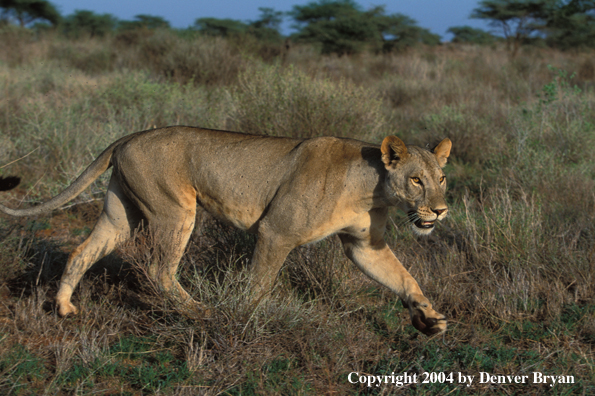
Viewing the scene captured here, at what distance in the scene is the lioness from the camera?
3.54 metres

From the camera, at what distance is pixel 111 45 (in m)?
20.3

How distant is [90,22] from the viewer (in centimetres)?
3566

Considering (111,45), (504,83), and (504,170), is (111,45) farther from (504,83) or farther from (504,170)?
(504,170)

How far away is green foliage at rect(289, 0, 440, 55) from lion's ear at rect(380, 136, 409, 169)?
21649 mm

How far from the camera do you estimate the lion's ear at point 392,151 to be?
3.47 metres

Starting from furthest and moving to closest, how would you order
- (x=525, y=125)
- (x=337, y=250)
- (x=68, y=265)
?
(x=525, y=125) < (x=337, y=250) < (x=68, y=265)

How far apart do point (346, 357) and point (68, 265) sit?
214 cm

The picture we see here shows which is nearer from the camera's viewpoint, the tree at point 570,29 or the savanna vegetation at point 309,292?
the savanna vegetation at point 309,292

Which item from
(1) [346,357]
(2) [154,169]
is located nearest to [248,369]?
(1) [346,357]

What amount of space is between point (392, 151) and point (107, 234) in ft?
7.25

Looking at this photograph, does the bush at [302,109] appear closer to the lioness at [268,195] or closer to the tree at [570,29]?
the lioness at [268,195]

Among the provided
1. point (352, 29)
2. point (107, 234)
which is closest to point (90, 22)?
point (352, 29)

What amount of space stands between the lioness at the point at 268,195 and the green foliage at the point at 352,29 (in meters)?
21.3

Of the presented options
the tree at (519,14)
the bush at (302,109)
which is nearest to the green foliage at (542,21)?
the tree at (519,14)
